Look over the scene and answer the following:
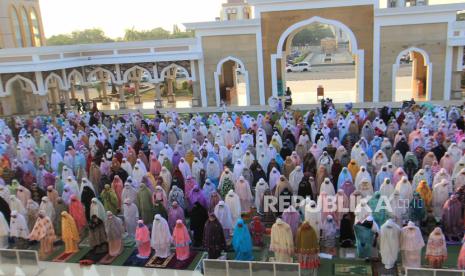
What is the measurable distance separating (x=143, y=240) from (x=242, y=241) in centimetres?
157

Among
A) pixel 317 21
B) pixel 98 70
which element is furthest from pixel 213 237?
pixel 98 70

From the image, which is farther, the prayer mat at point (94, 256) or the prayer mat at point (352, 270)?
the prayer mat at point (94, 256)

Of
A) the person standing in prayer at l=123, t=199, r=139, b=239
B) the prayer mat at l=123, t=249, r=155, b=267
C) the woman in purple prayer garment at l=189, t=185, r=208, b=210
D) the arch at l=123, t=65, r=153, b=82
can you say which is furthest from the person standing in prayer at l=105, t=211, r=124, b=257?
the arch at l=123, t=65, r=153, b=82

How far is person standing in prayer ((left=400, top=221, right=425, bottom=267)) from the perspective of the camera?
5.50 meters

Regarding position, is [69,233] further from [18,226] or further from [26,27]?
[26,27]

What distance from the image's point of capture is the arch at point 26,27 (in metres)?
23.9

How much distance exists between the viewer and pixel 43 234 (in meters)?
6.71

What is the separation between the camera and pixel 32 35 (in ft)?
80.8

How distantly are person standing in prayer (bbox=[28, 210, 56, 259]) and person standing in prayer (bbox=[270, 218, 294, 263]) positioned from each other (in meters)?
3.59

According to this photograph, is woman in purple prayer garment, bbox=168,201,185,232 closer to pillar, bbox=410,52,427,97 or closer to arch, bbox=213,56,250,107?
arch, bbox=213,56,250,107

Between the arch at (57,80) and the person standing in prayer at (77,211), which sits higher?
the arch at (57,80)

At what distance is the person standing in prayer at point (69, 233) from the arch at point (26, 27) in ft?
67.3

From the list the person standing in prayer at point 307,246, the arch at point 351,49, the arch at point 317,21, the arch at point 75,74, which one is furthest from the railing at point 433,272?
the arch at point 75,74

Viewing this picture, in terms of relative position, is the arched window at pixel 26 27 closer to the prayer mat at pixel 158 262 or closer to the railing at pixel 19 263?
the railing at pixel 19 263
